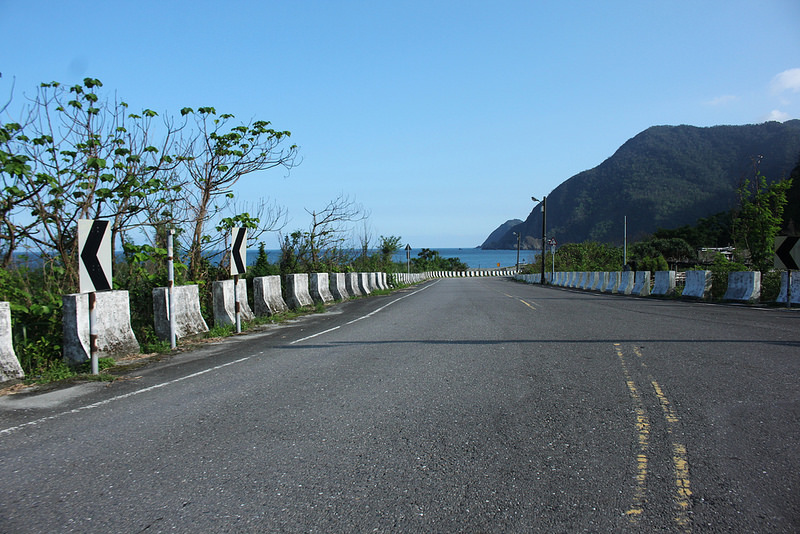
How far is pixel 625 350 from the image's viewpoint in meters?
8.73

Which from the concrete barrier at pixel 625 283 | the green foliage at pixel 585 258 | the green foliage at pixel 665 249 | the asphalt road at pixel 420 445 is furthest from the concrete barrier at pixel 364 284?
the green foliage at pixel 665 249

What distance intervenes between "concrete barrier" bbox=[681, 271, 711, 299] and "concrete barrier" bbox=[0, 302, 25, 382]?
811 inches

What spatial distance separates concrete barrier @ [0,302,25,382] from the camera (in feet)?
23.7

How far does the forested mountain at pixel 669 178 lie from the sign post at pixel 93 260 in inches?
5201

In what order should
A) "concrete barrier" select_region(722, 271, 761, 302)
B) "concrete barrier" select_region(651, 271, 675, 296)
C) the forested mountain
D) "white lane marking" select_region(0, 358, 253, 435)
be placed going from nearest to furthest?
1. "white lane marking" select_region(0, 358, 253, 435)
2. "concrete barrier" select_region(722, 271, 761, 302)
3. "concrete barrier" select_region(651, 271, 675, 296)
4. the forested mountain

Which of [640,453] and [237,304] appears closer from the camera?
[640,453]

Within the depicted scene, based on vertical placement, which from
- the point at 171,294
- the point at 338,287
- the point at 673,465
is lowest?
the point at 673,465

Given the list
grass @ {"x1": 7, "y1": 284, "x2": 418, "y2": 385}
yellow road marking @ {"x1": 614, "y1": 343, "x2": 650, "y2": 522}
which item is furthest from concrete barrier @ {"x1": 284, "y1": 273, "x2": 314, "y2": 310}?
yellow road marking @ {"x1": 614, "y1": 343, "x2": 650, "y2": 522}

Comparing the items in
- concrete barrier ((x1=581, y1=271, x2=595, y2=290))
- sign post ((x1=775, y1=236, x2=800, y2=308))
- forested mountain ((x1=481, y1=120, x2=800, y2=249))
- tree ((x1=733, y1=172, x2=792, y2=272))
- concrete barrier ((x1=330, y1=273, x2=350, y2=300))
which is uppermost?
forested mountain ((x1=481, y1=120, x2=800, y2=249))

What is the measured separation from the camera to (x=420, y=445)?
4.46 metres

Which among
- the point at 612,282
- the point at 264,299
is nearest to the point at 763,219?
the point at 612,282

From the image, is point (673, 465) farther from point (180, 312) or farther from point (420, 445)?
point (180, 312)

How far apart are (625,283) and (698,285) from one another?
19.7 feet

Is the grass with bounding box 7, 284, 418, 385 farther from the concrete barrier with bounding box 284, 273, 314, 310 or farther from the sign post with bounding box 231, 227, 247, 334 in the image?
the concrete barrier with bounding box 284, 273, 314, 310
